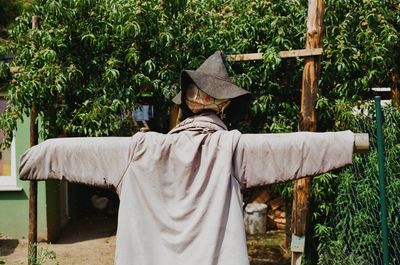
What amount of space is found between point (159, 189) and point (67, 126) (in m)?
2.66

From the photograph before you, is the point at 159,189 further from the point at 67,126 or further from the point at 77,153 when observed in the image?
Result: the point at 67,126

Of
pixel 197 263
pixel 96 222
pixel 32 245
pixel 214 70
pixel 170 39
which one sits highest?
pixel 170 39

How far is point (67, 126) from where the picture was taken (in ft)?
15.3

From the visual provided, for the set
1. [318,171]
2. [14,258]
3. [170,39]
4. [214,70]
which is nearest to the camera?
[318,171]

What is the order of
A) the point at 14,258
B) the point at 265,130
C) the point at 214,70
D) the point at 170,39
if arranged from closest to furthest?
the point at 214,70
the point at 170,39
the point at 265,130
the point at 14,258

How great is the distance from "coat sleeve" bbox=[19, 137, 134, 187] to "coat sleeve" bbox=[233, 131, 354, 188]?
468mm

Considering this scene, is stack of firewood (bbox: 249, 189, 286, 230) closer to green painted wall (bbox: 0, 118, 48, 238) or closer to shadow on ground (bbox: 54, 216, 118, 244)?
shadow on ground (bbox: 54, 216, 118, 244)

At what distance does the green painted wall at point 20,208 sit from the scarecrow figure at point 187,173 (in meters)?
4.91

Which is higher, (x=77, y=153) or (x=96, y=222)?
(x=77, y=153)

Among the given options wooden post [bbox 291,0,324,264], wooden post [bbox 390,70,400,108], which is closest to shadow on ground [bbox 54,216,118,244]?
wooden post [bbox 291,0,324,264]

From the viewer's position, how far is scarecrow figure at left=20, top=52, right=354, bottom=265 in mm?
2104

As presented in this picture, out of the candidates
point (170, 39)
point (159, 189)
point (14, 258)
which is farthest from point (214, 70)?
point (14, 258)

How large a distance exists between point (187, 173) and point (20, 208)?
17.8ft

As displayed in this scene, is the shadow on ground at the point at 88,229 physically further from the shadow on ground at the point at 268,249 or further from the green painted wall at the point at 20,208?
the shadow on ground at the point at 268,249
